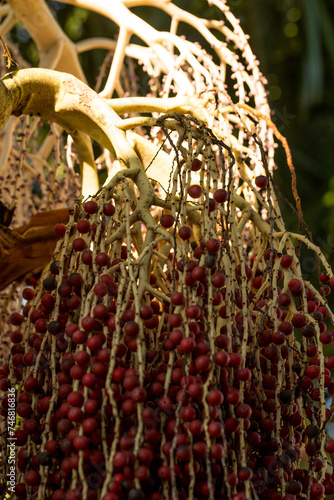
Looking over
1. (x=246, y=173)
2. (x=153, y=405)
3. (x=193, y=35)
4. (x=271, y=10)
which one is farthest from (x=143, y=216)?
(x=271, y=10)

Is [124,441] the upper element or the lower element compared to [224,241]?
lower

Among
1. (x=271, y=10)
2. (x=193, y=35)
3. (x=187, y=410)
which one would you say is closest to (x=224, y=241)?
(x=187, y=410)

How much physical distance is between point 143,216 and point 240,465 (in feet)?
1.15

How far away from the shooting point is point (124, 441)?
23.7 inches

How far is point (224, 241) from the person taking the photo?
A: 739mm

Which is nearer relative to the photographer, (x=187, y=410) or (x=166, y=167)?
(x=187, y=410)

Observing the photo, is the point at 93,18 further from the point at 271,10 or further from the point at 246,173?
the point at 246,173

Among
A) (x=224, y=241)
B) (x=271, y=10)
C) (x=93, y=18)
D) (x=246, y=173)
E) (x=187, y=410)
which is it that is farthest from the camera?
(x=271, y=10)

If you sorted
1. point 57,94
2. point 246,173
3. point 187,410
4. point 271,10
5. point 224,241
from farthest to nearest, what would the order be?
point 271,10 → point 246,173 → point 57,94 → point 224,241 → point 187,410

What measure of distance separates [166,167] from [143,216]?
0.75ft

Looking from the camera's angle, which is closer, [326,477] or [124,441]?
[124,441]

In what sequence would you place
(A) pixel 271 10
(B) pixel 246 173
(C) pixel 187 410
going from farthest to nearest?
(A) pixel 271 10 → (B) pixel 246 173 → (C) pixel 187 410

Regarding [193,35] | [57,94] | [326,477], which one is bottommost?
[326,477]

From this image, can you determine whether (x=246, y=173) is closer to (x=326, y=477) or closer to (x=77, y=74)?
(x=326, y=477)
